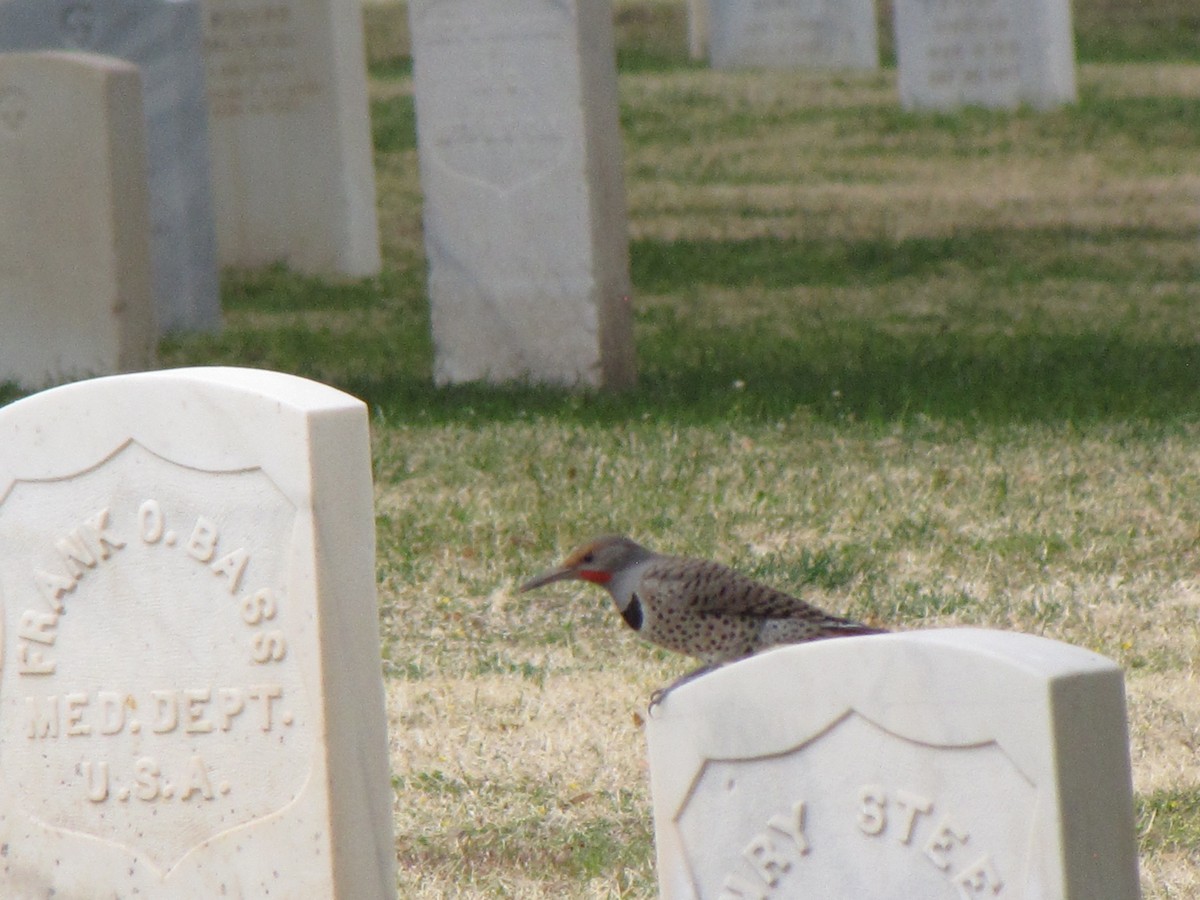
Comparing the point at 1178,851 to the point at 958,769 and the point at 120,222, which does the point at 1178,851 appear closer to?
the point at 958,769

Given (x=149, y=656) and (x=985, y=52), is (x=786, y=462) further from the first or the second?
(x=985, y=52)

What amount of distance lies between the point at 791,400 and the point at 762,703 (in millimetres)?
5170

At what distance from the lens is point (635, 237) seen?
13586 mm

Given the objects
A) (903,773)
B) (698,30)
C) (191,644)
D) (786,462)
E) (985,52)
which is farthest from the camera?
(698,30)

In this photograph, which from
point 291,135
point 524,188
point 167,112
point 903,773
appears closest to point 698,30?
point 291,135

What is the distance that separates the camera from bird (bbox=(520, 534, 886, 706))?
408cm

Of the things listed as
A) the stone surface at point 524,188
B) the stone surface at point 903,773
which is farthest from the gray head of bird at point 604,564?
the stone surface at point 524,188

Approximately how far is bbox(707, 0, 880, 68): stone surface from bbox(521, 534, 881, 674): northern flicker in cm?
1636

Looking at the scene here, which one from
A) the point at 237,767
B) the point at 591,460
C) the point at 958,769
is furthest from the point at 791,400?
the point at 958,769

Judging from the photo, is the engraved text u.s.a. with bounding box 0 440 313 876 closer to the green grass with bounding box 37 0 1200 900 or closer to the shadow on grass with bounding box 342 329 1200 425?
the green grass with bounding box 37 0 1200 900

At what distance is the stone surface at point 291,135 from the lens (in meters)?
11.9

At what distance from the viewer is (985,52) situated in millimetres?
16453

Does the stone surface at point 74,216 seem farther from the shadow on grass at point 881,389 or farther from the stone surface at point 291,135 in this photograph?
the stone surface at point 291,135

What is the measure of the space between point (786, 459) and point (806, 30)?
13484 millimetres
